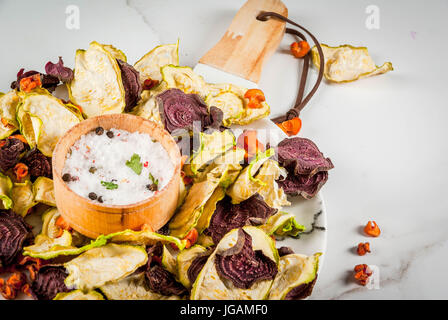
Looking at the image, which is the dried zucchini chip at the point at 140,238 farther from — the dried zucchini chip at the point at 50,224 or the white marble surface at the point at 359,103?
the white marble surface at the point at 359,103

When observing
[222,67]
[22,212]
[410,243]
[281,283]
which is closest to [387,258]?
[410,243]

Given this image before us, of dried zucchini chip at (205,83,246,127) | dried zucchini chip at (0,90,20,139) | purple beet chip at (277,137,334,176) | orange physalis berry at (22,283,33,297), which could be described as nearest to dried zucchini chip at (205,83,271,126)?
dried zucchini chip at (205,83,246,127)

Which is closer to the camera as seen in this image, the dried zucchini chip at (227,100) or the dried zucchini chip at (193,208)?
the dried zucchini chip at (193,208)

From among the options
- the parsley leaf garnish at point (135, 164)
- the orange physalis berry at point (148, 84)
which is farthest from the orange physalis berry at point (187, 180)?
the orange physalis berry at point (148, 84)

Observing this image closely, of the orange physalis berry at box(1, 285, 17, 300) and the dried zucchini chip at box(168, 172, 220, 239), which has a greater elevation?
the dried zucchini chip at box(168, 172, 220, 239)

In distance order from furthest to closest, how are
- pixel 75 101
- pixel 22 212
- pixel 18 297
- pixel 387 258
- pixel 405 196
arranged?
pixel 405 196
pixel 387 258
pixel 75 101
pixel 22 212
pixel 18 297

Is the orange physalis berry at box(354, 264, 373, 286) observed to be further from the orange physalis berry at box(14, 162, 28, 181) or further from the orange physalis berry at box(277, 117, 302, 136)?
the orange physalis berry at box(14, 162, 28, 181)

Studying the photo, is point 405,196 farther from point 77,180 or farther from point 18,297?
point 18,297
